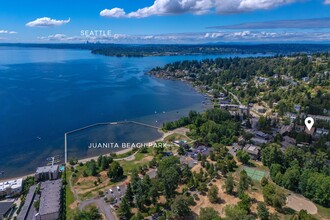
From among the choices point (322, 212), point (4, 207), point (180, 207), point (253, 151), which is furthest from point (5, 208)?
point (322, 212)

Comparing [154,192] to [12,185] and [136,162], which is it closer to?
[136,162]

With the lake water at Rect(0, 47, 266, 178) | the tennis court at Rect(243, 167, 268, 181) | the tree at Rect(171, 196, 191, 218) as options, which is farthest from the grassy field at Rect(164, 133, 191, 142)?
the tree at Rect(171, 196, 191, 218)

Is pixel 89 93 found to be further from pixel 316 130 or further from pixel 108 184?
pixel 316 130

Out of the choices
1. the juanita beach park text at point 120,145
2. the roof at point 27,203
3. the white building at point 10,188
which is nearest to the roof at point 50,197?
the roof at point 27,203

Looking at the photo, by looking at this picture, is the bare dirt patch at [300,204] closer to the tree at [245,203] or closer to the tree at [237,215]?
the tree at [245,203]

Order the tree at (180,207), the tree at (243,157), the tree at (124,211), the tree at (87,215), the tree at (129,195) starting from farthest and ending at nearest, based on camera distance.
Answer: the tree at (243,157)
the tree at (129,195)
the tree at (124,211)
the tree at (180,207)
the tree at (87,215)

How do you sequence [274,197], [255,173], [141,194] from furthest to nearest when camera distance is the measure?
[255,173], [141,194], [274,197]

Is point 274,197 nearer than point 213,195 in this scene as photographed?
Yes
